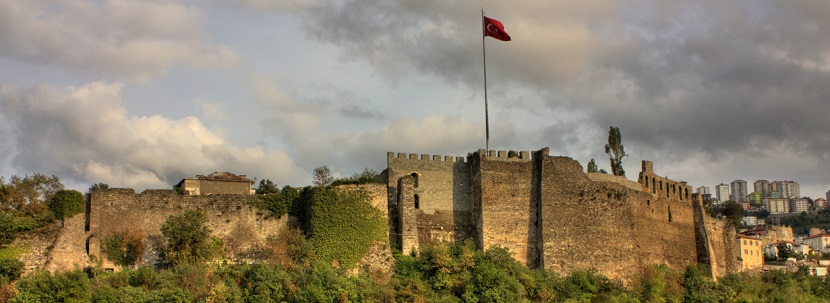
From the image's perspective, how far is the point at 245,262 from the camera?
40.0 m

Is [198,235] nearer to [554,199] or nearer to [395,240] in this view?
[395,240]

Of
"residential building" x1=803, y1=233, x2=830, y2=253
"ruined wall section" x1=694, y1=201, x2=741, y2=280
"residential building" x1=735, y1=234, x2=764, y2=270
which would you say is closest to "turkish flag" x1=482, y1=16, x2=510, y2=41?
"ruined wall section" x1=694, y1=201, x2=741, y2=280

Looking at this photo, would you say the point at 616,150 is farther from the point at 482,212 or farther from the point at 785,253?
the point at 785,253

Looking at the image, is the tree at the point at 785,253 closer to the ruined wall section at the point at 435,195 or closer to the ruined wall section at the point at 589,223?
the ruined wall section at the point at 589,223

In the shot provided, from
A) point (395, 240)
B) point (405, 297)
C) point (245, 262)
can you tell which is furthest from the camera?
point (395, 240)

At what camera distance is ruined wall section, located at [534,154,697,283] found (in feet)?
145

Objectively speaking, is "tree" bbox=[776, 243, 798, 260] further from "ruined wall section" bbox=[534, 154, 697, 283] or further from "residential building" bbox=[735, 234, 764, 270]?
"ruined wall section" bbox=[534, 154, 697, 283]

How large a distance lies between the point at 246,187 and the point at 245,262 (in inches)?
734

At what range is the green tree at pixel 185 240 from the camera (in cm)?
3872

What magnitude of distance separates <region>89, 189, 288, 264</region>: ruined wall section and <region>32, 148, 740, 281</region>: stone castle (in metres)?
0.04

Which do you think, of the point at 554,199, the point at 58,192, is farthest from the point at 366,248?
the point at 58,192

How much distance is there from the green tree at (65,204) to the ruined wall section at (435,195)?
46.2ft

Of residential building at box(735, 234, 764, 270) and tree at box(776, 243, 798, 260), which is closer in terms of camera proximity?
residential building at box(735, 234, 764, 270)

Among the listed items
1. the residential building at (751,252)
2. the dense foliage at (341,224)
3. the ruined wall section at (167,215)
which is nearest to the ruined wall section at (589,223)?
the dense foliage at (341,224)
